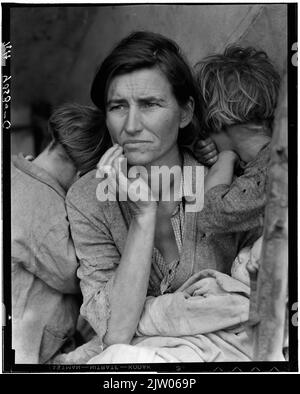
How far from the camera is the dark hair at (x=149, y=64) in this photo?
3.95 metres

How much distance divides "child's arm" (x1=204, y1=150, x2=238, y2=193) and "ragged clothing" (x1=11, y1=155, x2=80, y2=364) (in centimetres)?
59

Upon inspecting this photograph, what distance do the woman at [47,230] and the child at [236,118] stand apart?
45 centimetres

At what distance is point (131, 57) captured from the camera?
13.0ft

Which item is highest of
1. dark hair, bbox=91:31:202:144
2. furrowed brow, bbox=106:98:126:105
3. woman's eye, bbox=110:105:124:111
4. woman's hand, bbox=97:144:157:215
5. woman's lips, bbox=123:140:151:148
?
dark hair, bbox=91:31:202:144

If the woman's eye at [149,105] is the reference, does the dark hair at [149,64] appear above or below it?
above

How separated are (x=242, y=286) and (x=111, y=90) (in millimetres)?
906

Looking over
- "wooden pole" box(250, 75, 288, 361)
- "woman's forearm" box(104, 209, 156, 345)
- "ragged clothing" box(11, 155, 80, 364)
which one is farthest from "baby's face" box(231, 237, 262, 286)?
"ragged clothing" box(11, 155, 80, 364)

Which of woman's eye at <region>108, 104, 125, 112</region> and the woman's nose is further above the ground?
woman's eye at <region>108, 104, 125, 112</region>

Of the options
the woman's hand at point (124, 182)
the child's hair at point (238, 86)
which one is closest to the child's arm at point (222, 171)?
the child's hair at point (238, 86)

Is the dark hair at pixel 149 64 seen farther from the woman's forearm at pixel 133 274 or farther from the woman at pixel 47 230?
the woman's forearm at pixel 133 274

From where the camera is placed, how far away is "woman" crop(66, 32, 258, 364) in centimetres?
392

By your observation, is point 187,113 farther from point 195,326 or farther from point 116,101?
point 195,326

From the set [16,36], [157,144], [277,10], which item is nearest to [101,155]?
[157,144]

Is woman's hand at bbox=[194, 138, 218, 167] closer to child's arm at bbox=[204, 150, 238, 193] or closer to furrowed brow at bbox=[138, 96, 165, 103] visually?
child's arm at bbox=[204, 150, 238, 193]
